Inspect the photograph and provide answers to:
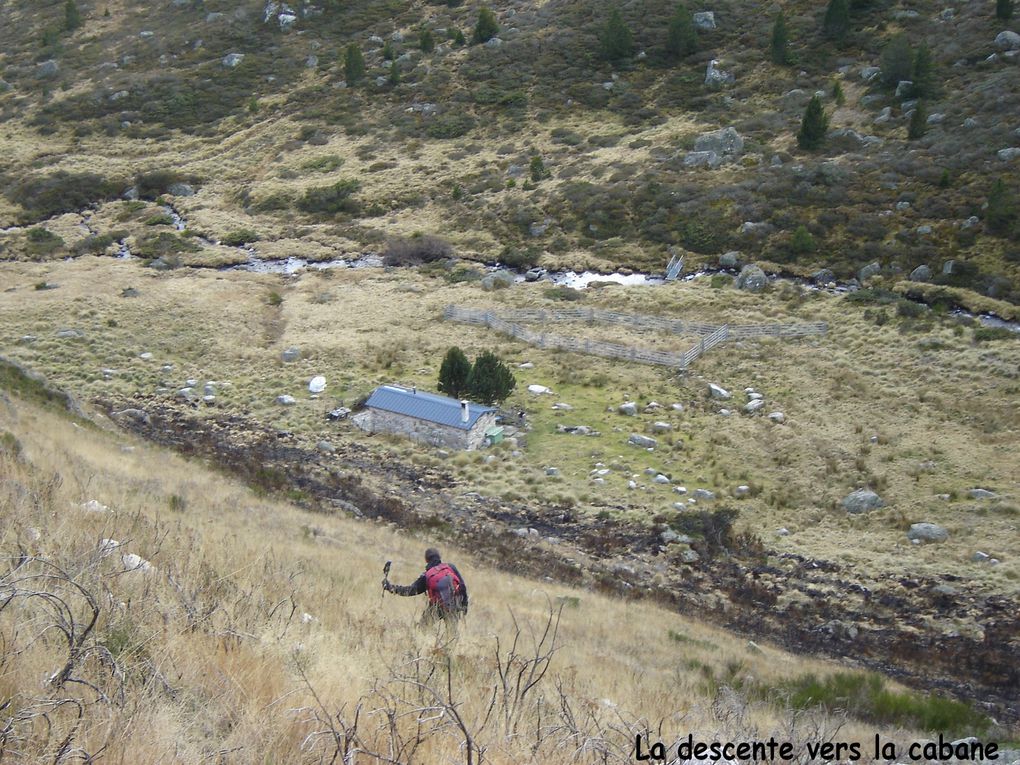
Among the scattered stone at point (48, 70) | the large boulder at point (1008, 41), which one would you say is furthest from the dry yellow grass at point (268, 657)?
the scattered stone at point (48, 70)

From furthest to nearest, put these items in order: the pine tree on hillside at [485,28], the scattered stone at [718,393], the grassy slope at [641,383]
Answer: the pine tree on hillside at [485,28] < the scattered stone at [718,393] < the grassy slope at [641,383]

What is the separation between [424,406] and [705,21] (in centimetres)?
4414

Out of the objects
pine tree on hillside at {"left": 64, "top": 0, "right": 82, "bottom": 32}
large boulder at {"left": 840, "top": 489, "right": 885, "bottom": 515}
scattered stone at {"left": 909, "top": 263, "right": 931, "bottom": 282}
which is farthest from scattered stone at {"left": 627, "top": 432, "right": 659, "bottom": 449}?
pine tree on hillside at {"left": 64, "top": 0, "right": 82, "bottom": 32}

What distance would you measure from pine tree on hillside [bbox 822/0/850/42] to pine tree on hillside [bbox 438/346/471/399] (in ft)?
129

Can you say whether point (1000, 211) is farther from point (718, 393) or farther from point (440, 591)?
point (440, 591)

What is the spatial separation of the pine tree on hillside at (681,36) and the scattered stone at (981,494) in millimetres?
42625

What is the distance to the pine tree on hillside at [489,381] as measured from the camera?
25203mm

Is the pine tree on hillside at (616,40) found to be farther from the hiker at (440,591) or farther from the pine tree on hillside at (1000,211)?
the hiker at (440,591)

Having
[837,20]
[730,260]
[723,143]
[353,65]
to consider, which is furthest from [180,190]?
[837,20]

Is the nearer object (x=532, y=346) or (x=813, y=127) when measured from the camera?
(x=532, y=346)

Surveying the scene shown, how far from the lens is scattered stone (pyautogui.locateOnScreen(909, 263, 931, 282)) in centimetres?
3575

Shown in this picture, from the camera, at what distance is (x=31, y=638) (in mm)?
4754

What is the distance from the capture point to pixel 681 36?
55.5 m

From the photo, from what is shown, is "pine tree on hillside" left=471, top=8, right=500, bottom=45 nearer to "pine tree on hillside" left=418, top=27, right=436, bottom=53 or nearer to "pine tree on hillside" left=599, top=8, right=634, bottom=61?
"pine tree on hillside" left=418, top=27, right=436, bottom=53
